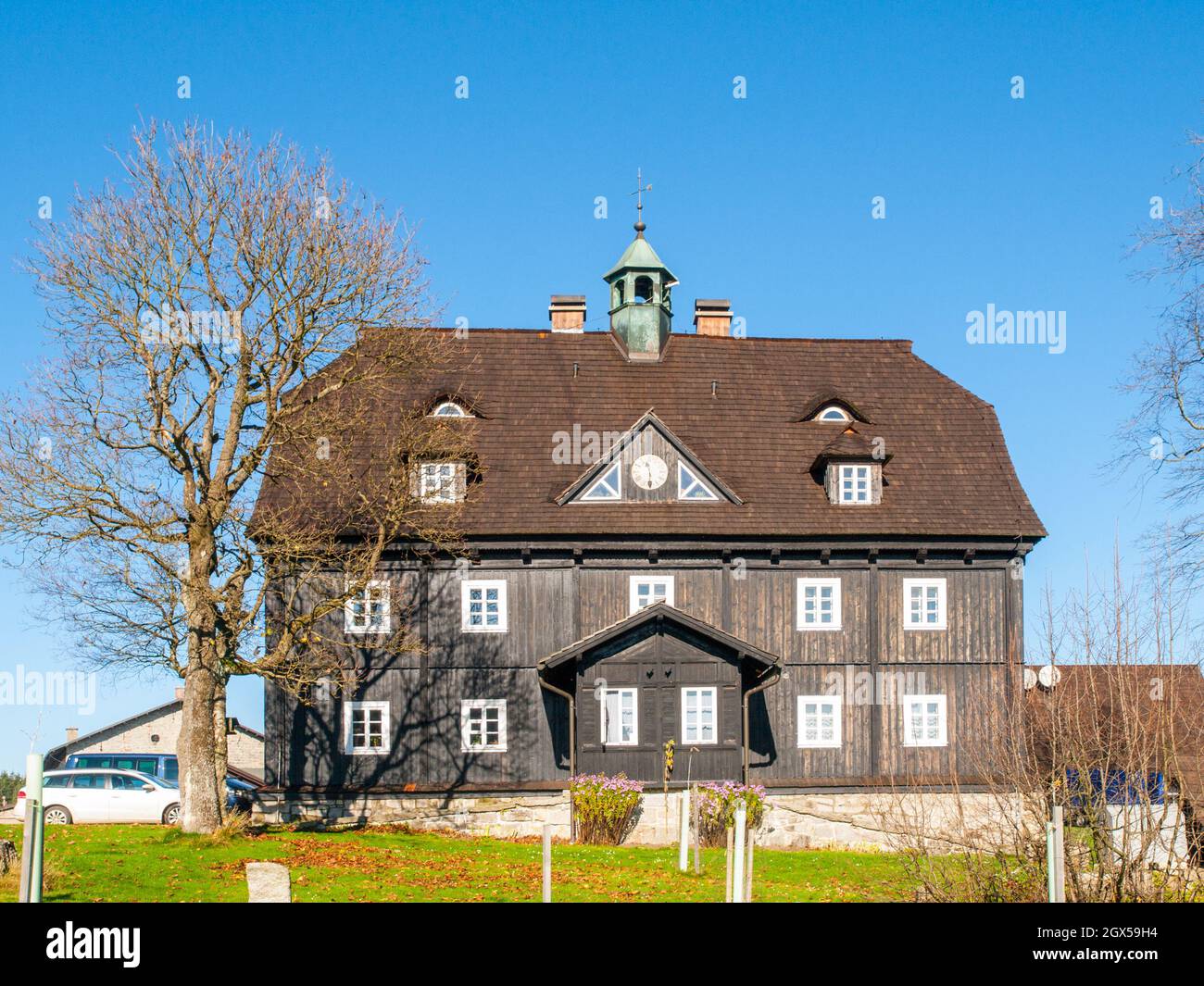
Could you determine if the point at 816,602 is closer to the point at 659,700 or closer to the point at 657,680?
the point at 657,680

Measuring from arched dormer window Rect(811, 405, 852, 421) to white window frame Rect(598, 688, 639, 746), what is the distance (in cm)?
896

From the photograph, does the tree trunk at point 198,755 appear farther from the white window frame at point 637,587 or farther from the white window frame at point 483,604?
the white window frame at point 637,587

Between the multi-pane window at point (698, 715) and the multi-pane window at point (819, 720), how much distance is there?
8.88 feet

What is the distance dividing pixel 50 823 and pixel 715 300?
21.0m

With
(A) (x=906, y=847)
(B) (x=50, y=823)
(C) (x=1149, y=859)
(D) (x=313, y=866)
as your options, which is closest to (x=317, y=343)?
(D) (x=313, y=866)

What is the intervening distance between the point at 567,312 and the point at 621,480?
6.79 m

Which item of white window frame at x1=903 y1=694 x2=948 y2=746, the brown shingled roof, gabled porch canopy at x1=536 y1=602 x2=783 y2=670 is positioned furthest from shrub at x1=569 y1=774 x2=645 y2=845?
white window frame at x1=903 y1=694 x2=948 y2=746

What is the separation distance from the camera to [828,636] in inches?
1289

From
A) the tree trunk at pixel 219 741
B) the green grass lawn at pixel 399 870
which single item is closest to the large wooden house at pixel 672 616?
the green grass lawn at pixel 399 870

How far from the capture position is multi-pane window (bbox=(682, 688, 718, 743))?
30688mm

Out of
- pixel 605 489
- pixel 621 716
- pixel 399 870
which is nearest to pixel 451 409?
pixel 605 489

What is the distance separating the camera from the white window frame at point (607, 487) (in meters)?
32.8

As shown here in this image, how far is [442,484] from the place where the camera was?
31594mm
